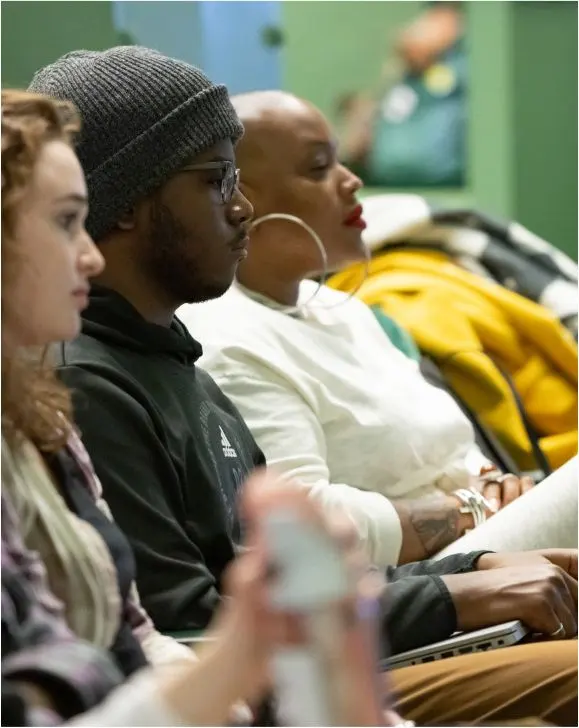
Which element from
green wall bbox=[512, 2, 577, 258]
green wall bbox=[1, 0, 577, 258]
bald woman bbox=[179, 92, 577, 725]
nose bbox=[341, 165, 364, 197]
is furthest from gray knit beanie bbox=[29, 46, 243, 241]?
green wall bbox=[512, 2, 577, 258]

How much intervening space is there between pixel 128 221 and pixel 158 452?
0.99ft

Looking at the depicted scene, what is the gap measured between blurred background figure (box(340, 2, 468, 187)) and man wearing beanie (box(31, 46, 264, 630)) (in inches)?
85.8

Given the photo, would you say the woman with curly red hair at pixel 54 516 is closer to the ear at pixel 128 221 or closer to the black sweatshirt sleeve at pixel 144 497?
the black sweatshirt sleeve at pixel 144 497

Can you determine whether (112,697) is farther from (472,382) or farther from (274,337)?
(472,382)

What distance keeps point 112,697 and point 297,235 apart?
1428 millimetres

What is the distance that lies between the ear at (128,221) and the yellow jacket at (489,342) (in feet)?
4.18

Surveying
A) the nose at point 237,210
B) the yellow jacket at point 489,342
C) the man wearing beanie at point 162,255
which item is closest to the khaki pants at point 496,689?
the man wearing beanie at point 162,255

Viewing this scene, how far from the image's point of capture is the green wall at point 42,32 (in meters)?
2.62

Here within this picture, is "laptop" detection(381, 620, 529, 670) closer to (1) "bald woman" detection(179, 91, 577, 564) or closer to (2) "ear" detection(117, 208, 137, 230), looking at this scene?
(1) "bald woman" detection(179, 91, 577, 564)

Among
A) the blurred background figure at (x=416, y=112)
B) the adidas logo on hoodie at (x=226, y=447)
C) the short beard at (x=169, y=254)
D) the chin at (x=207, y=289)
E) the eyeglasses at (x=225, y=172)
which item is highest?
the eyeglasses at (x=225, y=172)

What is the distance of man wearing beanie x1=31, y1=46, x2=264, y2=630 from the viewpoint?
4.77 feet

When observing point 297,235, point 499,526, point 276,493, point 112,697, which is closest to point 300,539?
point 276,493

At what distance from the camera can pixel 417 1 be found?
12.4ft

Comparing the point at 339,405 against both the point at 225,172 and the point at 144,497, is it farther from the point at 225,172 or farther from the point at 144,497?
the point at 144,497
